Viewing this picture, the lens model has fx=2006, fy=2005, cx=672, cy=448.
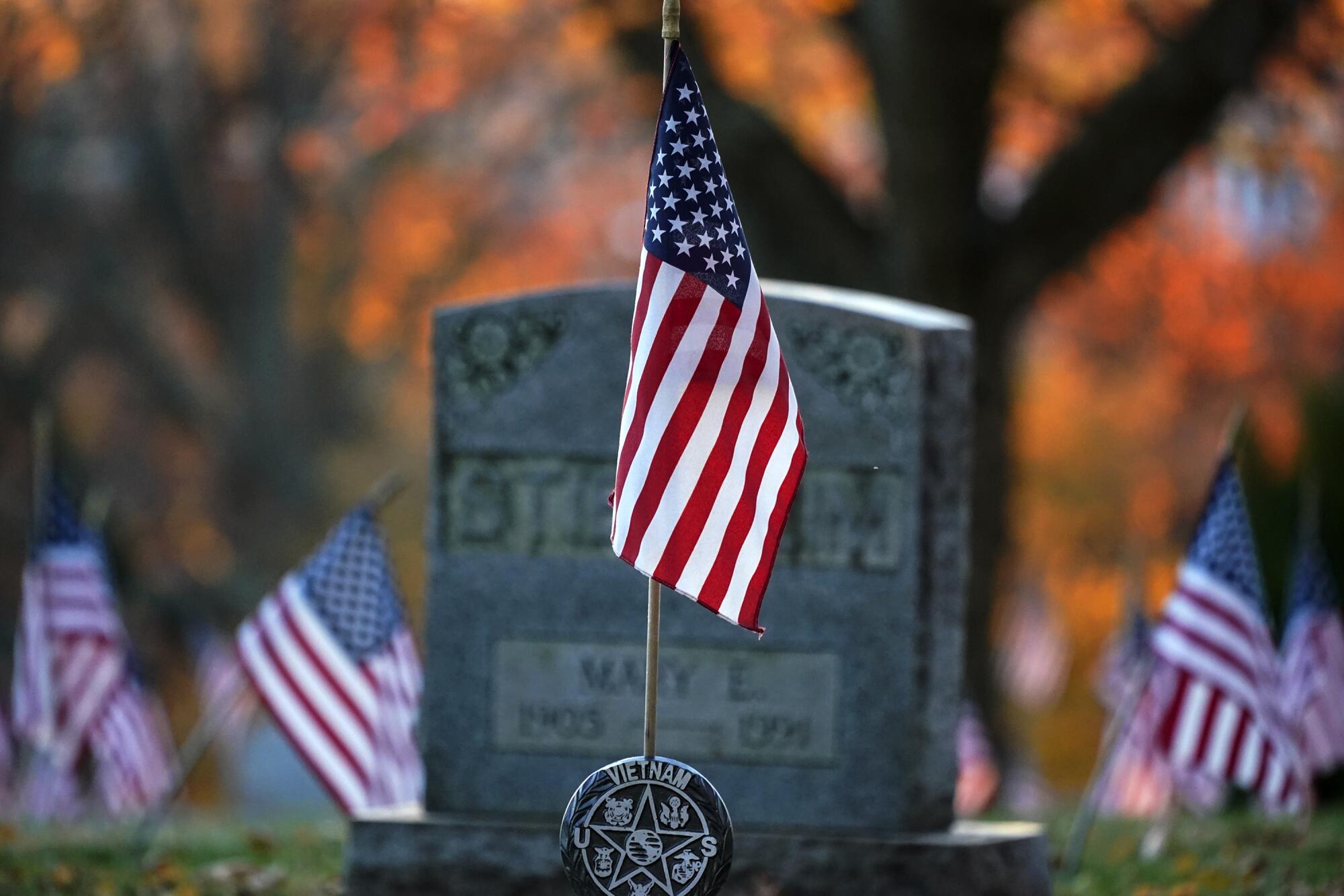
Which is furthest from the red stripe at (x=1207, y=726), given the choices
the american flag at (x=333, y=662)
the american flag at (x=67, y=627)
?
the american flag at (x=67, y=627)

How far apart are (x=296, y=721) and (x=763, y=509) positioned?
3653 millimetres

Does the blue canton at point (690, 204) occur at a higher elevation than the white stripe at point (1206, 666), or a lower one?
A: higher

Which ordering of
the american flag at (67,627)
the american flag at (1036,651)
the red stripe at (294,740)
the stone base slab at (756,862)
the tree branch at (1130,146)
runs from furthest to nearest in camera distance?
the american flag at (1036,651)
the tree branch at (1130,146)
the american flag at (67,627)
the red stripe at (294,740)
the stone base slab at (756,862)

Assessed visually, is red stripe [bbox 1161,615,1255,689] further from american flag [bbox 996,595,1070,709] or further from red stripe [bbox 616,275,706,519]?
american flag [bbox 996,595,1070,709]

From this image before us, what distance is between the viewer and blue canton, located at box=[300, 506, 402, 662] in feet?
27.1

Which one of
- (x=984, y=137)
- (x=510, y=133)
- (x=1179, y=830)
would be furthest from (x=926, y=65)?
(x=510, y=133)

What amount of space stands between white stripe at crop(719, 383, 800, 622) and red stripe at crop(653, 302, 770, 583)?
0.36ft

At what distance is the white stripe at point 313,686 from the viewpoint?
8.25m

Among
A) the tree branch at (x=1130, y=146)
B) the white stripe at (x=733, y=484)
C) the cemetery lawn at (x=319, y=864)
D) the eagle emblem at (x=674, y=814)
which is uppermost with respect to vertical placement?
the tree branch at (x=1130, y=146)

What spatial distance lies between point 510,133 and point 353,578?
20.2 metres

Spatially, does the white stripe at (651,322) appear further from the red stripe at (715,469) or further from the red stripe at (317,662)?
the red stripe at (317,662)

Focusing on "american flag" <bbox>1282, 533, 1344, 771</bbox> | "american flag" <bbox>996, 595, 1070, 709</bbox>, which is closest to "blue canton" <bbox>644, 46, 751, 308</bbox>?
"american flag" <bbox>1282, 533, 1344, 771</bbox>

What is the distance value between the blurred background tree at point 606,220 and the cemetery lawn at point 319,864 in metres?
4.42

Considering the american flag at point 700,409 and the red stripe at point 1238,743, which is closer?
the american flag at point 700,409
